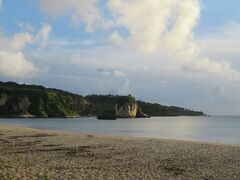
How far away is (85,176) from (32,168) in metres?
3.76

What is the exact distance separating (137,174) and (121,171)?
126 centimetres


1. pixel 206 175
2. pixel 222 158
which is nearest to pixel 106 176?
pixel 206 175

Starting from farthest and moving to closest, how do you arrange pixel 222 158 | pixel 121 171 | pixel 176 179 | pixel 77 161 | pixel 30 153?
pixel 30 153
pixel 222 158
pixel 77 161
pixel 121 171
pixel 176 179

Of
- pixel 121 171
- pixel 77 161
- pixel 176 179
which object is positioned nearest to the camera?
pixel 176 179

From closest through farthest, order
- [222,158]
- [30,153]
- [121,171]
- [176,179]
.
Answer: [176,179]
[121,171]
[222,158]
[30,153]

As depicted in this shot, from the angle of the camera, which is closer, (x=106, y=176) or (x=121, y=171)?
(x=106, y=176)

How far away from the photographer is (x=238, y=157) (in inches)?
1232

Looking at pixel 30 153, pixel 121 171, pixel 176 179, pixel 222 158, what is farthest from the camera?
pixel 30 153

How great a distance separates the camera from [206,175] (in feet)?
75.5

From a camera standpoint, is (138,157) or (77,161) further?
(138,157)

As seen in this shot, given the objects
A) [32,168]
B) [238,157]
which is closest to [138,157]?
[238,157]

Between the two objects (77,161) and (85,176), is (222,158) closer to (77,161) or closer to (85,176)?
(77,161)

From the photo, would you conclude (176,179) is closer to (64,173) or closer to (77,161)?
(64,173)

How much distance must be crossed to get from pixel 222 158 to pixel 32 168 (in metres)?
13.2
